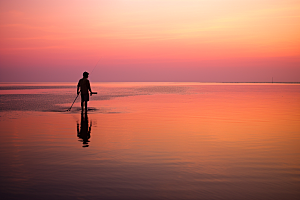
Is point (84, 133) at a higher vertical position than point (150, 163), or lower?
higher

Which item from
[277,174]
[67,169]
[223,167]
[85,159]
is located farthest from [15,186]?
[277,174]

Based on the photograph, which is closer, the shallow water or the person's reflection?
the shallow water

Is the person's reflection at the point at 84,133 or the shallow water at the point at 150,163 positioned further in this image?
the person's reflection at the point at 84,133

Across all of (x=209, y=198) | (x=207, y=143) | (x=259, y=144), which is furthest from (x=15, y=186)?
(x=259, y=144)

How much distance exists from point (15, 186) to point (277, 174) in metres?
4.59

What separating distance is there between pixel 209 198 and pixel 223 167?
185cm

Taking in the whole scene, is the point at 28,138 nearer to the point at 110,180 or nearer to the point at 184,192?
the point at 110,180

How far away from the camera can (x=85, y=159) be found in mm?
7348

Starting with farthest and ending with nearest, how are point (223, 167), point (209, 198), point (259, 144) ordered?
1. point (259, 144)
2. point (223, 167)
3. point (209, 198)

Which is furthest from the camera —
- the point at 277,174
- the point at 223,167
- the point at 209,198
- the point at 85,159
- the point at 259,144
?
the point at 259,144

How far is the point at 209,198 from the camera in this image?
4.96 meters

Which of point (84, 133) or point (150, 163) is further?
point (84, 133)

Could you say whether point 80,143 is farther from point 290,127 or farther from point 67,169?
point 290,127

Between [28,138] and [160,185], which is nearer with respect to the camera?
[160,185]
